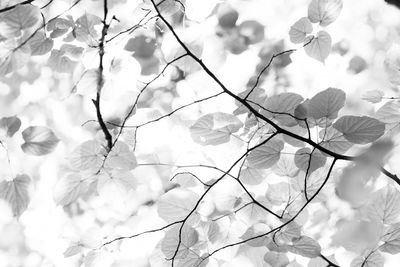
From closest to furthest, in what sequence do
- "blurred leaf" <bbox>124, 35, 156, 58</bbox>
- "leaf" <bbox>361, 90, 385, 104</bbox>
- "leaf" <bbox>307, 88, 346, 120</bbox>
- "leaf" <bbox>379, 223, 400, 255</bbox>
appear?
"leaf" <bbox>307, 88, 346, 120</bbox>
"leaf" <bbox>379, 223, 400, 255</bbox>
"leaf" <bbox>361, 90, 385, 104</bbox>
"blurred leaf" <bbox>124, 35, 156, 58</bbox>

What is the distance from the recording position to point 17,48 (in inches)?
29.0

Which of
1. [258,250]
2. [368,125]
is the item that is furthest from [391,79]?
[258,250]

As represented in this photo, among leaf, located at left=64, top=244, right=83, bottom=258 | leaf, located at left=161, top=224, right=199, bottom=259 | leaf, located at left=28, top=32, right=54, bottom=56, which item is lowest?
leaf, located at left=64, top=244, right=83, bottom=258

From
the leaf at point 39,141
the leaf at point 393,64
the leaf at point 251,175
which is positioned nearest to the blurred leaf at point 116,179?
the leaf at point 39,141

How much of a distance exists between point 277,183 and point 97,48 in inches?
20.4

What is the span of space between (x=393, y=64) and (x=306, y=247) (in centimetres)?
42

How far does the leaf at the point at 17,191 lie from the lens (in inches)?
28.0

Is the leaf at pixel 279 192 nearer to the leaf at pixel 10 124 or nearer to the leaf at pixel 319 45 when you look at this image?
the leaf at pixel 319 45

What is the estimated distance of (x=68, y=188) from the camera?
2.43 feet

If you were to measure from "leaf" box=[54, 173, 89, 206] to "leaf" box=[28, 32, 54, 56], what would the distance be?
292mm

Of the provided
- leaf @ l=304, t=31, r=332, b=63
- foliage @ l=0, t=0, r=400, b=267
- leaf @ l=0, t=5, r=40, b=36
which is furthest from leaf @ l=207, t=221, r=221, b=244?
leaf @ l=0, t=5, r=40, b=36

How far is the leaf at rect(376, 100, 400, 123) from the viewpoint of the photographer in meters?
0.73

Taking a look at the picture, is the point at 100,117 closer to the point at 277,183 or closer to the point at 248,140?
the point at 248,140

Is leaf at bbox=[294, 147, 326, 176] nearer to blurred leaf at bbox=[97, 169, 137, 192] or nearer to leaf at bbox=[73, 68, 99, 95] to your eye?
blurred leaf at bbox=[97, 169, 137, 192]
